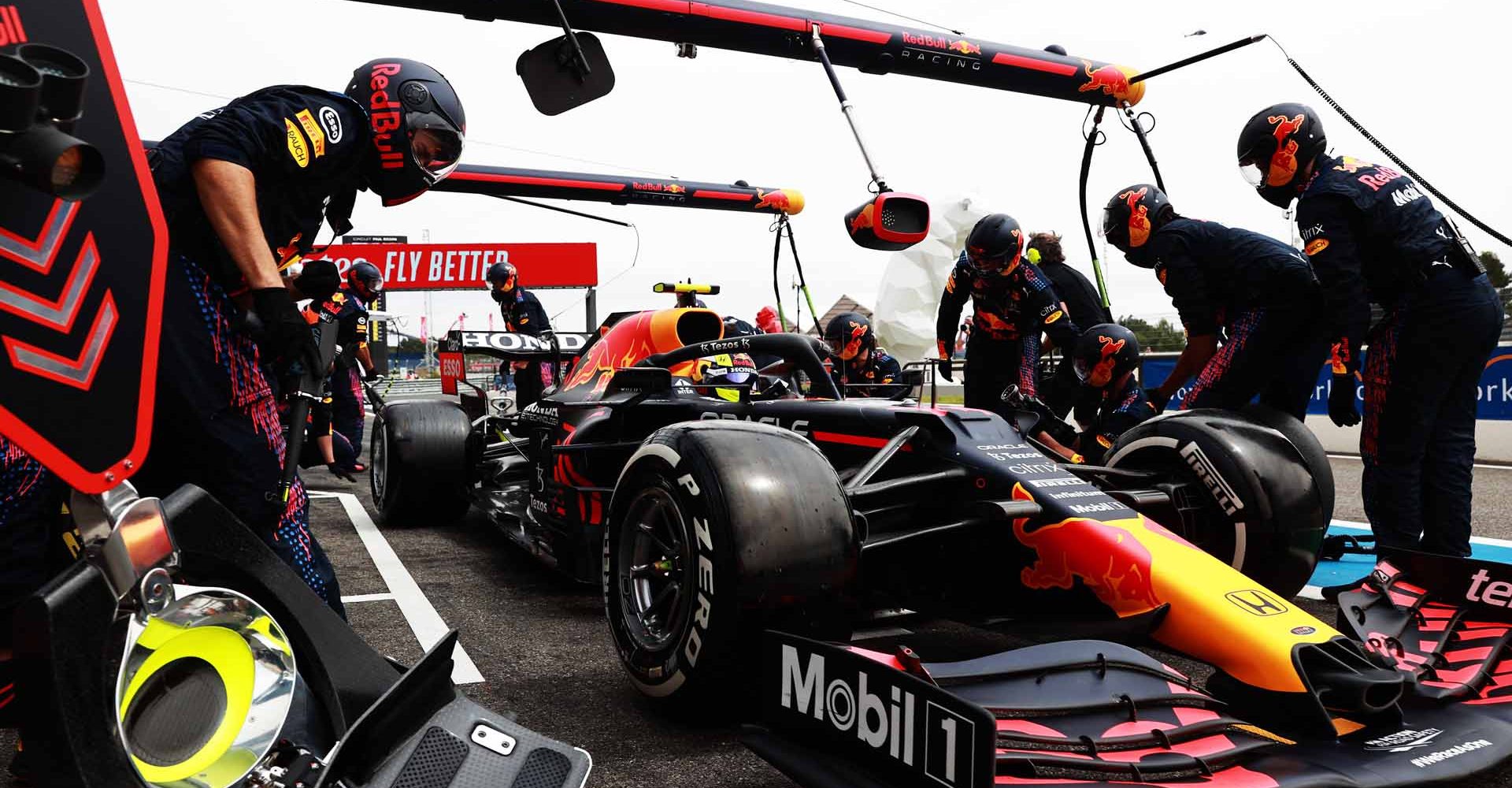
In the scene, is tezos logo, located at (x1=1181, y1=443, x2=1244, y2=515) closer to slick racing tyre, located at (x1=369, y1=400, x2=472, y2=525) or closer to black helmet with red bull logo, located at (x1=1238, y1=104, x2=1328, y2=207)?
black helmet with red bull logo, located at (x1=1238, y1=104, x2=1328, y2=207)

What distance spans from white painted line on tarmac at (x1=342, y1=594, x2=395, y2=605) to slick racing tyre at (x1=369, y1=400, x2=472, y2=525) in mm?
1439

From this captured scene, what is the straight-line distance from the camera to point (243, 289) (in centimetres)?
198

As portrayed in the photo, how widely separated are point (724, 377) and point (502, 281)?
568 centimetres

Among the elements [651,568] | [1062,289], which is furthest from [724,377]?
[1062,289]

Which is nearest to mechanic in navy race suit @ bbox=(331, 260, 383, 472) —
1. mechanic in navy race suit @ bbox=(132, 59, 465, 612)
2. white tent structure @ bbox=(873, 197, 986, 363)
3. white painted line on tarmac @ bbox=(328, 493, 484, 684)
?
white painted line on tarmac @ bbox=(328, 493, 484, 684)

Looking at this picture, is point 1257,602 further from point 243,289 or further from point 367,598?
point 367,598

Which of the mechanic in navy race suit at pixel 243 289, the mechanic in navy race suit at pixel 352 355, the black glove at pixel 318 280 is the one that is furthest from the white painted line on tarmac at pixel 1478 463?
the mechanic in navy race suit at pixel 243 289

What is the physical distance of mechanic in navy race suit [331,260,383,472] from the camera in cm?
777

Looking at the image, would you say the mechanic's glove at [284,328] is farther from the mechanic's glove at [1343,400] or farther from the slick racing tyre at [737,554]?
the mechanic's glove at [1343,400]

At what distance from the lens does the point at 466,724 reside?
4.96ft

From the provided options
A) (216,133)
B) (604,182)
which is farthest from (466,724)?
(604,182)

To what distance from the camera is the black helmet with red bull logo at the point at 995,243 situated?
6012 millimetres

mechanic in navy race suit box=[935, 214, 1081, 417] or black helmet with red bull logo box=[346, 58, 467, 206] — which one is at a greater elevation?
black helmet with red bull logo box=[346, 58, 467, 206]

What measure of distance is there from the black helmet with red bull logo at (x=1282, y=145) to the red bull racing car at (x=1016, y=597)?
1.34 meters
